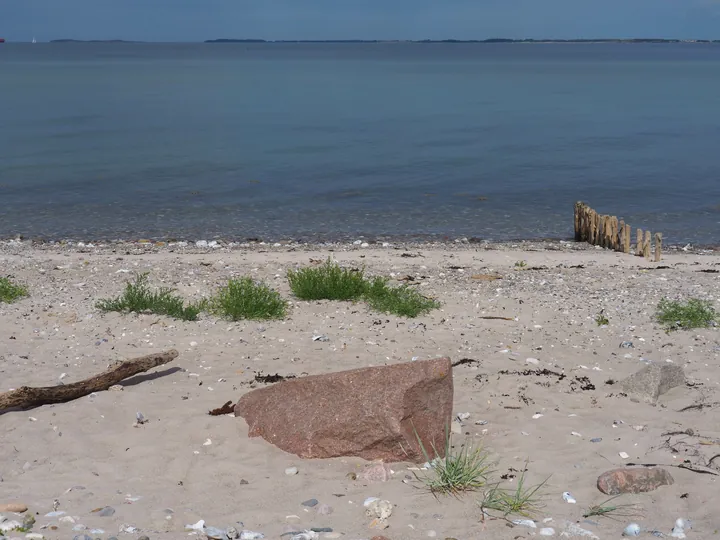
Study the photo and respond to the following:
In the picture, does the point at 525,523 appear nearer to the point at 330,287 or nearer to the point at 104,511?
the point at 104,511

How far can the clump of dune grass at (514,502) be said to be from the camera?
18.1 feet

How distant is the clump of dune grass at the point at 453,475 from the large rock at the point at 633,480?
0.84 metres

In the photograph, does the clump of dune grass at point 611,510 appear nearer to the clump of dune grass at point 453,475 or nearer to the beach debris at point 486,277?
the clump of dune grass at point 453,475

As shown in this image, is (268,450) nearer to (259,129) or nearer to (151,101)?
(259,129)

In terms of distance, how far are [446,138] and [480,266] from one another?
24.1 meters

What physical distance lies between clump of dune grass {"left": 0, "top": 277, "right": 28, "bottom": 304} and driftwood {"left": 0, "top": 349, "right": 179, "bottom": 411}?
357cm

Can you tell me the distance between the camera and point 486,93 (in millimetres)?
64125

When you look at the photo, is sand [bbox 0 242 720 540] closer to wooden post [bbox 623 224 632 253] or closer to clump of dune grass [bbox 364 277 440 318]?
clump of dune grass [bbox 364 277 440 318]

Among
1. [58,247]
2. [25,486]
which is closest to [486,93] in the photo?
[58,247]

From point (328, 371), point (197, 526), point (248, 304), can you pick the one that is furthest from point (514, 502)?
point (248, 304)

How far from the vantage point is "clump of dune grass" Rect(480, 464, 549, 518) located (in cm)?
551

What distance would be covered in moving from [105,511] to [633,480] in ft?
12.1

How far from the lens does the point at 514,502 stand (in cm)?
554

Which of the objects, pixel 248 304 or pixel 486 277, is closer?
pixel 248 304
